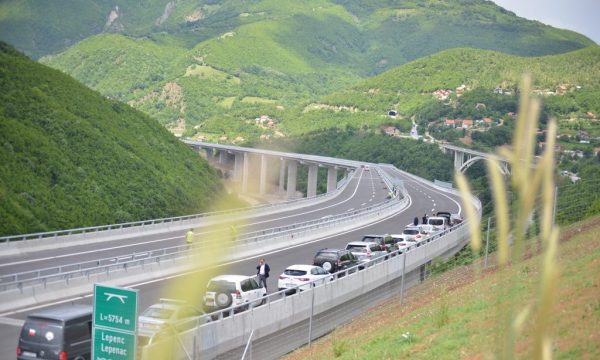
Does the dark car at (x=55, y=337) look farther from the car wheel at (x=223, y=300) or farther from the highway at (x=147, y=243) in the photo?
the car wheel at (x=223, y=300)

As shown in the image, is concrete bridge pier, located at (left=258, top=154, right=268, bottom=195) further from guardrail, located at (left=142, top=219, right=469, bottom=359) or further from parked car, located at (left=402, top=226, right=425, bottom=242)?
guardrail, located at (left=142, top=219, right=469, bottom=359)

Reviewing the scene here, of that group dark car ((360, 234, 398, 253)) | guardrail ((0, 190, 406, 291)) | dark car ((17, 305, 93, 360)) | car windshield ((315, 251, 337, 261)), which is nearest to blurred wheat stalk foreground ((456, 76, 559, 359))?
guardrail ((0, 190, 406, 291))

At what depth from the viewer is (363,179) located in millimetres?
109500

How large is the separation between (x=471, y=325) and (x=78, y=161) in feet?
171

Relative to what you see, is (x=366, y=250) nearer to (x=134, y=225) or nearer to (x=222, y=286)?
(x=222, y=286)

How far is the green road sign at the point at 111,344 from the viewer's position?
Result: 1150 centimetres

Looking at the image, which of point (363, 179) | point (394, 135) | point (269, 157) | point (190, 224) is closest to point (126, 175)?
point (190, 224)

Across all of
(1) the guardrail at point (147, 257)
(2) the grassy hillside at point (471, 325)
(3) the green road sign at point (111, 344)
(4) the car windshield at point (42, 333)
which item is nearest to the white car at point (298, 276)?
(1) the guardrail at point (147, 257)

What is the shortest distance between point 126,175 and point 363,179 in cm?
4520

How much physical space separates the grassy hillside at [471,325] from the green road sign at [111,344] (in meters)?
4.14

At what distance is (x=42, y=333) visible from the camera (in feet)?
55.5

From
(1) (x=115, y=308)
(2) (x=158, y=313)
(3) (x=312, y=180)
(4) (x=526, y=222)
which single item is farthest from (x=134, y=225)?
(3) (x=312, y=180)

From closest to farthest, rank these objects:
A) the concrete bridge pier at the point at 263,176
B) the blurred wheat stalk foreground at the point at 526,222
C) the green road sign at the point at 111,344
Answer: the blurred wheat stalk foreground at the point at 526,222 → the green road sign at the point at 111,344 → the concrete bridge pier at the point at 263,176

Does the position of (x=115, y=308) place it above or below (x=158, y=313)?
above
